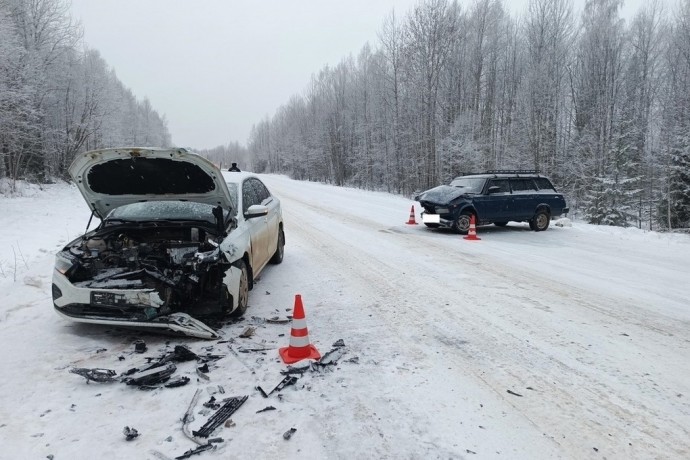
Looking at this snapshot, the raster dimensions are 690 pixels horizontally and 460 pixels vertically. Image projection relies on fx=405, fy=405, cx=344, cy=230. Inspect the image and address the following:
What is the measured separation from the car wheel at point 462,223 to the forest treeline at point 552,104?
16.0m

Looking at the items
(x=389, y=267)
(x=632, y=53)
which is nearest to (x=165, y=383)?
(x=389, y=267)

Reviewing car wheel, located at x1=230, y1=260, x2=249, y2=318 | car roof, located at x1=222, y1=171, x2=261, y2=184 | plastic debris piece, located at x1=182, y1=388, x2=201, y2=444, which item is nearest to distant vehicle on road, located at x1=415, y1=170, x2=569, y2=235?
car roof, located at x1=222, y1=171, x2=261, y2=184

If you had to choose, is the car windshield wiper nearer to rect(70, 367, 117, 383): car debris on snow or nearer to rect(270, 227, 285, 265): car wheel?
rect(70, 367, 117, 383): car debris on snow

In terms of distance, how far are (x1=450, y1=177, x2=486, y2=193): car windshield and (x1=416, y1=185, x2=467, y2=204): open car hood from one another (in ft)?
0.58

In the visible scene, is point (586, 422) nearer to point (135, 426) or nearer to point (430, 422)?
point (430, 422)

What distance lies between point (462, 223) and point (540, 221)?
3184 mm

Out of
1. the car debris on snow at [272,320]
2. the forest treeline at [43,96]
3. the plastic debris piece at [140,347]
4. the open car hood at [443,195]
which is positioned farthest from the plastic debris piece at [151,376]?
the forest treeline at [43,96]

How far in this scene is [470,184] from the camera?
12.2m

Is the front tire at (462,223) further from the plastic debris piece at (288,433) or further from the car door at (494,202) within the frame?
the plastic debris piece at (288,433)

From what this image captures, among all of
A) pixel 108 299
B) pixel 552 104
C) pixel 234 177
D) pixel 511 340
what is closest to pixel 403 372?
pixel 511 340

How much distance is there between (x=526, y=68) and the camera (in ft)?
117

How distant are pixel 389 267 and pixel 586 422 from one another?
15.5ft

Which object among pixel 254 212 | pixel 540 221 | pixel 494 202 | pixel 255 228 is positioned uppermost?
pixel 254 212

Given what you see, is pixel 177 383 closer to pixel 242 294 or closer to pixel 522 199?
pixel 242 294
